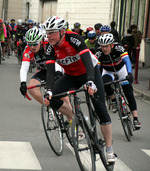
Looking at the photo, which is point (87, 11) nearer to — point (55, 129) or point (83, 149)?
point (55, 129)

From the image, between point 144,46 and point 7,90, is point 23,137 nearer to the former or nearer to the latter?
point 7,90

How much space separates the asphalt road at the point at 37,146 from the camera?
21.9 ft

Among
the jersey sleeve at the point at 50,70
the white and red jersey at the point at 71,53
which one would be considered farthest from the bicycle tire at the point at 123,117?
the jersey sleeve at the point at 50,70

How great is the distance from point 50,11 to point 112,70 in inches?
1621

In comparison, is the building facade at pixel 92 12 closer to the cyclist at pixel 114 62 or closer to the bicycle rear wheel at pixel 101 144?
the cyclist at pixel 114 62

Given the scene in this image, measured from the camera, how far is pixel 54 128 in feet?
24.7

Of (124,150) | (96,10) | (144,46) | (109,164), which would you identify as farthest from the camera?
(96,10)

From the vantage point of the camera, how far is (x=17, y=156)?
698 centimetres

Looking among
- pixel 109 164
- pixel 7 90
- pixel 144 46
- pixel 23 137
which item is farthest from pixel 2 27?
pixel 109 164

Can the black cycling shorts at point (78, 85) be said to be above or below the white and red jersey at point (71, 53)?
below

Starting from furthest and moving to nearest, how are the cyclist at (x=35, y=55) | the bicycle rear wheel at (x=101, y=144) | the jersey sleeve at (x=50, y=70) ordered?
the cyclist at (x=35, y=55), the jersey sleeve at (x=50, y=70), the bicycle rear wheel at (x=101, y=144)

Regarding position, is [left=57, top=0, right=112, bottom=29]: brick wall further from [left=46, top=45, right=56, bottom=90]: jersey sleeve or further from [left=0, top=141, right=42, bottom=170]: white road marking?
[left=46, top=45, right=56, bottom=90]: jersey sleeve

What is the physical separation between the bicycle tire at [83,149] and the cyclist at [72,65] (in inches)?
22.1

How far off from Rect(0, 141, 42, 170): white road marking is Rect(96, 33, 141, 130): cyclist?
7.64ft
